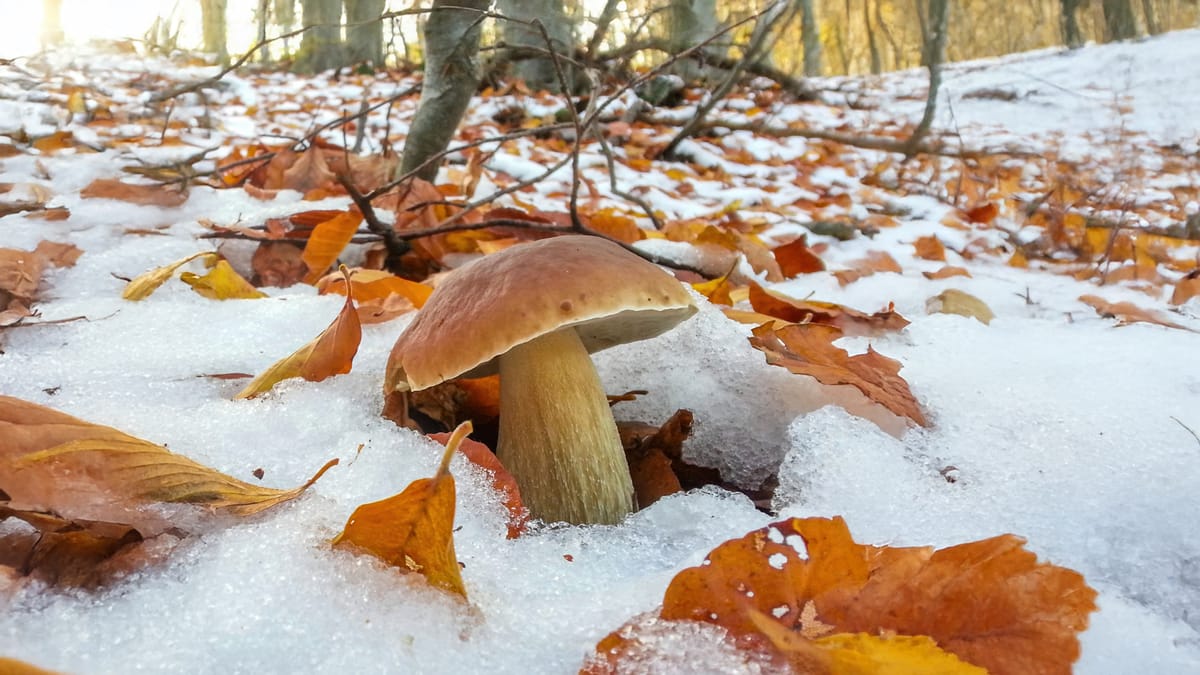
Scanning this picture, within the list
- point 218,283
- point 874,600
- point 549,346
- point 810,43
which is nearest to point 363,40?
point 810,43

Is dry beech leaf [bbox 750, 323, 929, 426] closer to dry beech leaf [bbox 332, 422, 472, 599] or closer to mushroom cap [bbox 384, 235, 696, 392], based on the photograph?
mushroom cap [bbox 384, 235, 696, 392]

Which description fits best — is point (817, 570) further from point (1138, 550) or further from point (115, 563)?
point (115, 563)

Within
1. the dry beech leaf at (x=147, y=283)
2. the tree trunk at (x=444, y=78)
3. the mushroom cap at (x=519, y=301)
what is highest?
the tree trunk at (x=444, y=78)

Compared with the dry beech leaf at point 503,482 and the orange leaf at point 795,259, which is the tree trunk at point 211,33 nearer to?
the orange leaf at point 795,259

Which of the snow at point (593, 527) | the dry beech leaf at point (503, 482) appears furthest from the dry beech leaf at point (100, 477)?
the dry beech leaf at point (503, 482)

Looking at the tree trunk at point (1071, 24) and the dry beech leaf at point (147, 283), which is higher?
the tree trunk at point (1071, 24)

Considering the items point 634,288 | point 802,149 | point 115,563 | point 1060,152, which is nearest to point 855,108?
point 1060,152

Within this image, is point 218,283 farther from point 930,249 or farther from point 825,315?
point 930,249
